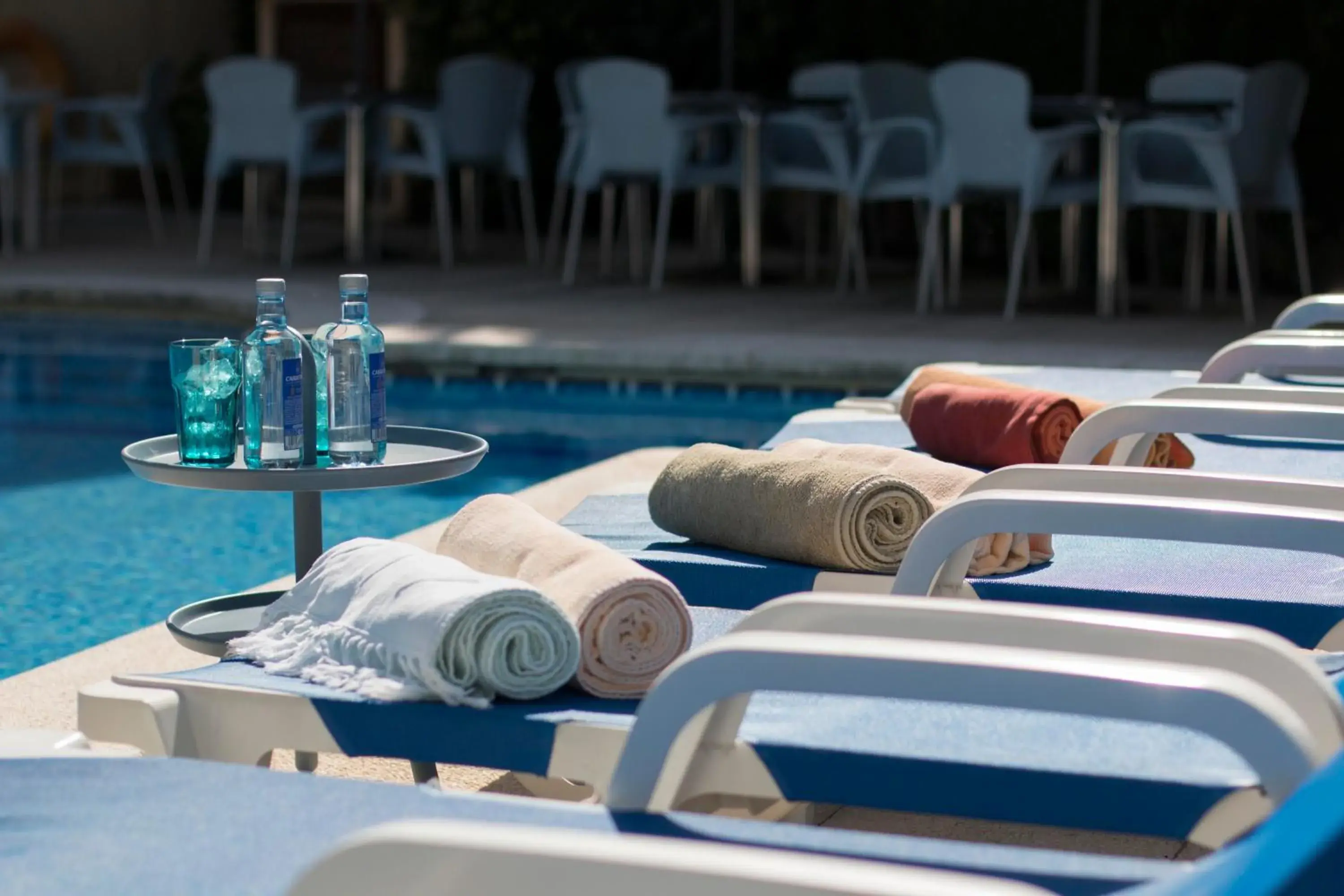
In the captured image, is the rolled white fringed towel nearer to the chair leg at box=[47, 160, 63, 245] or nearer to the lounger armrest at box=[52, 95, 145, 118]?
the lounger armrest at box=[52, 95, 145, 118]

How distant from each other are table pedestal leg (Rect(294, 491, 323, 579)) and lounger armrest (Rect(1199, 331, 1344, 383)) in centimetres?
153

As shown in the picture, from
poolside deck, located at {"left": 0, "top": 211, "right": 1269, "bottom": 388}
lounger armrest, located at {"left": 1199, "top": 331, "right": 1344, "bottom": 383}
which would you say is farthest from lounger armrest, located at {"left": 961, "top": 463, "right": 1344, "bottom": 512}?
poolside deck, located at {"left": 0, "top": 211, "right": 1269, "bottom": 388}

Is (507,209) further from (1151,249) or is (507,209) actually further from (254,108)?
(1151,249)

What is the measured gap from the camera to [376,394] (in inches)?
94.3

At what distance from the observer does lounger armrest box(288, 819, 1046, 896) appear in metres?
0.94

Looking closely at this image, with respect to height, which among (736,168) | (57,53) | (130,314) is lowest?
(130,314)

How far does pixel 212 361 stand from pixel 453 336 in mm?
3776

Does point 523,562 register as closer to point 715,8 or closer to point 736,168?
point 736,168

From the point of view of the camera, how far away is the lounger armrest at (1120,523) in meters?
1.70

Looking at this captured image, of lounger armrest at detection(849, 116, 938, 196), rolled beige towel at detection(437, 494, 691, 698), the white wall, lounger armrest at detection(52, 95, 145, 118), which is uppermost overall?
the white wall

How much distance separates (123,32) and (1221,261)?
28.2 ft

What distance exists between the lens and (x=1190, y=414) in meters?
2.28

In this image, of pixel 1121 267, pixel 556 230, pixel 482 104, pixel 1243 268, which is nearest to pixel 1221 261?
pixel 1121 267

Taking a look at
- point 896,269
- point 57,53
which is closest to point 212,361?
point 896,269
